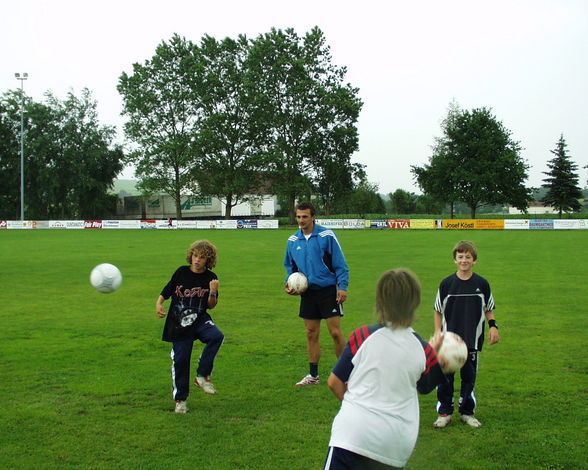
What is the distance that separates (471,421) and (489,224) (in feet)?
164

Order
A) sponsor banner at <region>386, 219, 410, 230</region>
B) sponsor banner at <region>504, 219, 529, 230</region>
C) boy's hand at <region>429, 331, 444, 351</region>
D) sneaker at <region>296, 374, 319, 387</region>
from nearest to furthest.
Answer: boy's hand at <region>429, 331, 444, 351</region> < sneaker at <region>296, 374, 319, 387</region> < sponsor banner at <region>504, 219, 529, 230</region> < sponsor banner at <region>386, 219, 410, 230</region>

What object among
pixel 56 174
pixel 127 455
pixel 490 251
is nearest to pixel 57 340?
pixel 127 455

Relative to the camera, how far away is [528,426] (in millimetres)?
5328

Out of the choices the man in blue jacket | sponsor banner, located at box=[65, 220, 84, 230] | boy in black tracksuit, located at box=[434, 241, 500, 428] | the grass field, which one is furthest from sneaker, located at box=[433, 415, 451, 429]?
sponsor banner, located at box=[65, 220, 84, 230]

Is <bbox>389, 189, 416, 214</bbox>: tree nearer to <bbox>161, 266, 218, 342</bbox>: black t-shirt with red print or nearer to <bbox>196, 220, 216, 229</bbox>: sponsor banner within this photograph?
<bbox>196, 220, 216, 229</bbox>: sponsor banner

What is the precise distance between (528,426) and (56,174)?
7436cm

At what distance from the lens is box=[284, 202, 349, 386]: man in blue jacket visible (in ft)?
21.8

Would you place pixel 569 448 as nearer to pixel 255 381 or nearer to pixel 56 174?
pixel 255 381

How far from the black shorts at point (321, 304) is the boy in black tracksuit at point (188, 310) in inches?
48.6

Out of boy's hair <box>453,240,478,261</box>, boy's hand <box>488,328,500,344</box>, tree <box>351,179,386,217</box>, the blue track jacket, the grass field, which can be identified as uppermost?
tree <box>351,179,386,217</box>

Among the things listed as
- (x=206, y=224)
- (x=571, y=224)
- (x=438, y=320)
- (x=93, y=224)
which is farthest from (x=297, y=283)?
(x=93, y=224)

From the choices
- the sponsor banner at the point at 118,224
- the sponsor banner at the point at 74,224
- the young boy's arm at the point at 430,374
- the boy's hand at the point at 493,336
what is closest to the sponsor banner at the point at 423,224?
the sponsor banner at the point at 118,224

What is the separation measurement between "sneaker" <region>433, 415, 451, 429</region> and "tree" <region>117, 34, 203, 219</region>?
58926 millimetres

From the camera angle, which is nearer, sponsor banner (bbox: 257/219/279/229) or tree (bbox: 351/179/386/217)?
sponsor banner (bbox: 257/219/279/229)
